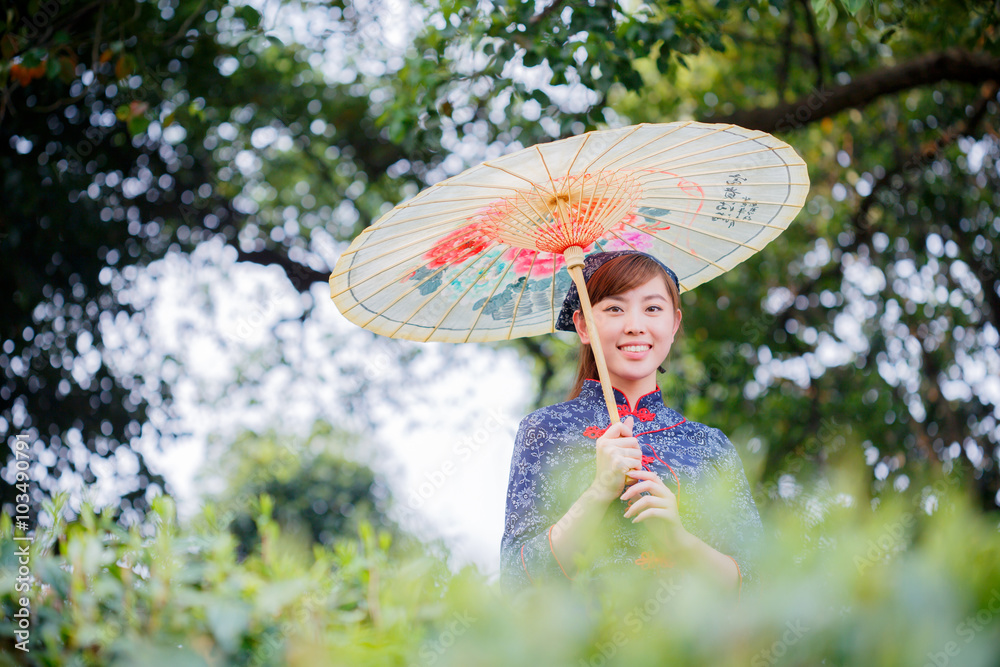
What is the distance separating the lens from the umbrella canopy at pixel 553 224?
2.25 m

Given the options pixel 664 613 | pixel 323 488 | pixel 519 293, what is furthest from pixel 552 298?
pixel 323 488

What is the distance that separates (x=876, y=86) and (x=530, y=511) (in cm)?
439

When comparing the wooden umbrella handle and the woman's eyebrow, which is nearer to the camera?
the wooden umbrella handle

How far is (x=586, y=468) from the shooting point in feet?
7.18

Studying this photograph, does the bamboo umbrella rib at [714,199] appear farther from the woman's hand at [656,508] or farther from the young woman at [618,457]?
the woman's hand at [656,508]

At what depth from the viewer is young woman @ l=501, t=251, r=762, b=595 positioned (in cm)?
186

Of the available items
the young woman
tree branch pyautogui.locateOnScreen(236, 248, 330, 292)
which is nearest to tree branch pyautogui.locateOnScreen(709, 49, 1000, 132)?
the young woman

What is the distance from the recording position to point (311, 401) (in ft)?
28.1

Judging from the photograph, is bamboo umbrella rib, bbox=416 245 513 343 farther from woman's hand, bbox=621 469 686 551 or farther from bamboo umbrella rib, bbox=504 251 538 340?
woman's hand, bbox=621 469 686 551

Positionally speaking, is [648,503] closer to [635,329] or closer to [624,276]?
[635,329]

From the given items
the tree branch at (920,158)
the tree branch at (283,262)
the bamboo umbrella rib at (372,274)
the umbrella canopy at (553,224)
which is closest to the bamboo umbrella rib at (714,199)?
the umbrella canopy at (553,224)

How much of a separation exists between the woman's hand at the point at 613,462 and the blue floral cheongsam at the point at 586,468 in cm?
6

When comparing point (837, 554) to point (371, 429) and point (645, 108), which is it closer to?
point (645, 108)

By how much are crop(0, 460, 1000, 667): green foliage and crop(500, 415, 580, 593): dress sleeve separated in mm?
854
